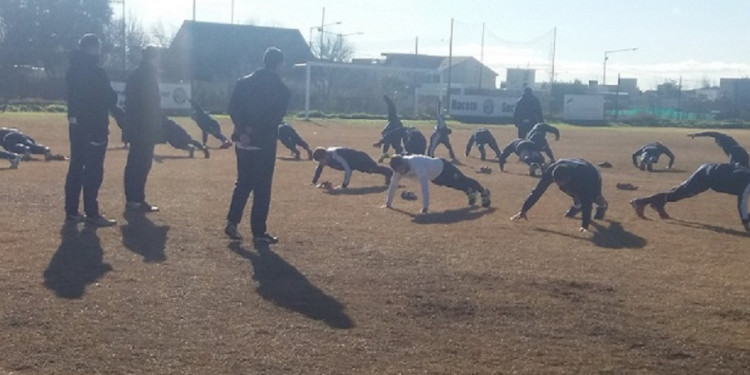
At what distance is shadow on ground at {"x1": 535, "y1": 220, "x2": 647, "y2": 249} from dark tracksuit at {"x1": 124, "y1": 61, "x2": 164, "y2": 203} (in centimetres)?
525

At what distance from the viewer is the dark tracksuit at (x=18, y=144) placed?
20.8 meters

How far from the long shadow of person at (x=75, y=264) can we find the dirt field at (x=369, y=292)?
0.03m

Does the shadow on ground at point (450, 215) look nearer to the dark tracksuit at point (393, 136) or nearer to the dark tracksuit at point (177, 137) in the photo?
the dark tracksuit at point (393, 136)

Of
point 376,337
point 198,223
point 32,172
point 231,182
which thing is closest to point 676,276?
point 376,337

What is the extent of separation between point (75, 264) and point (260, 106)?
2544 millimetres

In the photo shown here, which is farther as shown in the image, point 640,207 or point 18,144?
point 18,144

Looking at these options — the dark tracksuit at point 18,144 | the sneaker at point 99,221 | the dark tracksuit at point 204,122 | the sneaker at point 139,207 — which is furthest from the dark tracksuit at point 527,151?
the sneaker at point 99,221

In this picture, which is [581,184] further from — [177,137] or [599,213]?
[177,137]

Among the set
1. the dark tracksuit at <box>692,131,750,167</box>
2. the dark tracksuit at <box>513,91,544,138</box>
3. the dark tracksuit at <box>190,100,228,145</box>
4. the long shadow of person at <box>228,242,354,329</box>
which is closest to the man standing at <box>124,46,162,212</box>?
the long shadow of person at <box>228,242,354,329</box>

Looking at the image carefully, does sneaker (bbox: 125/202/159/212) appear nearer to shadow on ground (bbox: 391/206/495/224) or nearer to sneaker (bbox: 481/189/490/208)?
shadow on ground (bbox: 391/206/495/224)

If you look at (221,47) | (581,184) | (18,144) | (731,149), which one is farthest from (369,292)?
(221,47)

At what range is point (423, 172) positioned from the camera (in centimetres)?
1376

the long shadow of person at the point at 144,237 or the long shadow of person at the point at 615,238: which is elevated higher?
the long shadow of person at the point at 615,238

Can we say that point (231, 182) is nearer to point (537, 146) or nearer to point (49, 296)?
point (537, 146)
